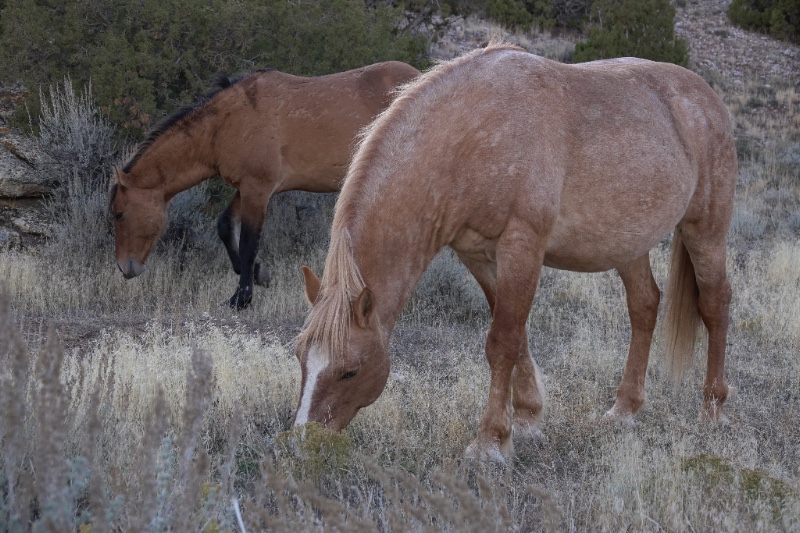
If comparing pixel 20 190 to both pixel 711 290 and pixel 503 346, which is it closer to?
pixel 503 346

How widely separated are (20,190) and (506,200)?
260 inches

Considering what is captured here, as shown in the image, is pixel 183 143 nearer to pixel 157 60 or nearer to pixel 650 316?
pixel 157 60

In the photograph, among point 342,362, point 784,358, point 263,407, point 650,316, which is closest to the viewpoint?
point 342,362

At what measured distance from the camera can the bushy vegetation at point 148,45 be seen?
8.80 metres

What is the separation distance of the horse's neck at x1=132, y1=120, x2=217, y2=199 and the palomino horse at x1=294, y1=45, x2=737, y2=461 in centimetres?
418

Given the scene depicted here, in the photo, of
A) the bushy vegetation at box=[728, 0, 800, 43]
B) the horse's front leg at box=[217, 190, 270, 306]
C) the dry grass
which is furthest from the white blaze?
the bushy vegetation at box=[728, 0, 800, 43]

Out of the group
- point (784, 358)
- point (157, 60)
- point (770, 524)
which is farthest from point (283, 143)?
point (770, 524)

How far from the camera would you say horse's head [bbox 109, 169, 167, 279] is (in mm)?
7895

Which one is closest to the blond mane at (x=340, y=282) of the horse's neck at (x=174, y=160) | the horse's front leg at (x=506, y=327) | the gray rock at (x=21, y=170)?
the horse's front leg at (x=506, y=327)

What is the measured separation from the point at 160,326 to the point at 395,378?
193 cm

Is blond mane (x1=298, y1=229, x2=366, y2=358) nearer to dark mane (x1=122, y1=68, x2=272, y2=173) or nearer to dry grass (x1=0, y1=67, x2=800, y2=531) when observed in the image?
dry grass (x1=0, y1=67, x2=800, y2=531)

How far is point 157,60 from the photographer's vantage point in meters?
8.89

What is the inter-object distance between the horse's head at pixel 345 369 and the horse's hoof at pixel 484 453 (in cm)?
68

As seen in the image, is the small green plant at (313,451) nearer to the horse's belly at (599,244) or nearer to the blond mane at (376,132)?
the blond mane at (376,132)
